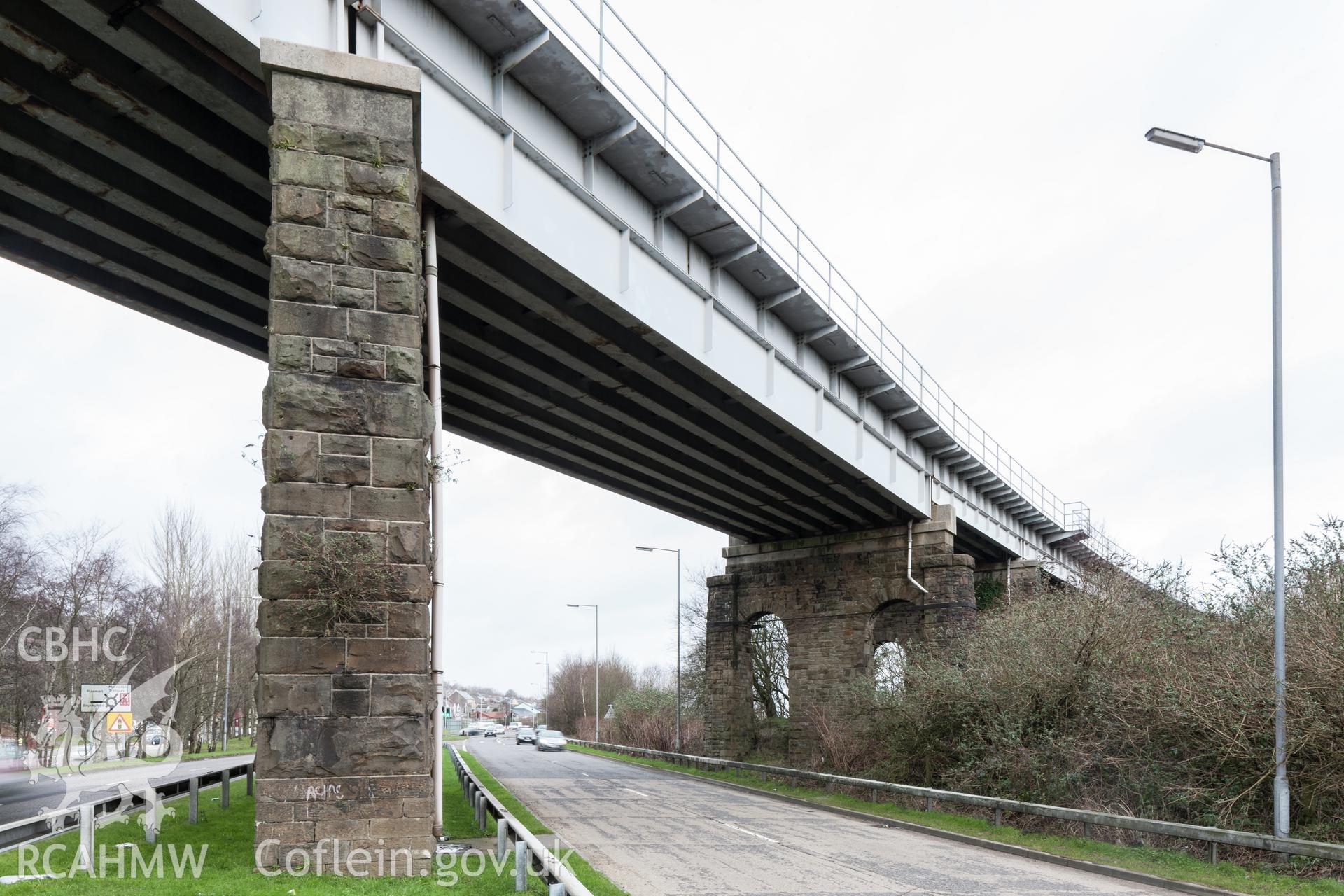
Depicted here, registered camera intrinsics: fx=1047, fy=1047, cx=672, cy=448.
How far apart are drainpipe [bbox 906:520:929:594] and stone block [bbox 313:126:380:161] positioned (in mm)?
24240

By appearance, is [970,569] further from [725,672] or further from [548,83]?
[548,83]

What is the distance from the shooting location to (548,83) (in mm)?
14578

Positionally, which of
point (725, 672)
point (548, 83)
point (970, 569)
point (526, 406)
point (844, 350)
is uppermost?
point (548, 83)

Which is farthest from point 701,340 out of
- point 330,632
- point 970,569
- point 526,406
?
point 970,569

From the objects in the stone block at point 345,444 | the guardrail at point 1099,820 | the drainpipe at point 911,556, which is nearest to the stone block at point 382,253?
the stone block at point 345,444

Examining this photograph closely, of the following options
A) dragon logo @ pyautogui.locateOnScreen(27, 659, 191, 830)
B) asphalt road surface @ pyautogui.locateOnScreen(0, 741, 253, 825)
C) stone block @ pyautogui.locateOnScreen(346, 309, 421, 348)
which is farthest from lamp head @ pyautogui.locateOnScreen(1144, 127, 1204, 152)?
asphalt road surface @ pyautogui.locateOnScreen(0, 741, 253, 825)

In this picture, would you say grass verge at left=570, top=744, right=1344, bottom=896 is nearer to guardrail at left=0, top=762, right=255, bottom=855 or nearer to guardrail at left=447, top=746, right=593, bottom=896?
guardrail at left=447, top=746, right=593, bottom=896

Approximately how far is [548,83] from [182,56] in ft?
17.0

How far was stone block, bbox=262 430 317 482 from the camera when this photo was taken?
9.54m

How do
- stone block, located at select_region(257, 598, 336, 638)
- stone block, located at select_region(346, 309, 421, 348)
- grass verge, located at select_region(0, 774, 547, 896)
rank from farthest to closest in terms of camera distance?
stone block, located at select_region(346, 309, 421, 348), stone block, located at select_region(257, 598, 336, 638), grass verge, located at select_region(0, 774, 547, 896)

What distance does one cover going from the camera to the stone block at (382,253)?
1019 centimetres

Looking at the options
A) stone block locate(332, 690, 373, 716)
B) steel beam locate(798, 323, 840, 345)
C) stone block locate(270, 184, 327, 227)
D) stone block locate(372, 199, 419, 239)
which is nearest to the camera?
stone block locate(332, 690, 373, 716)

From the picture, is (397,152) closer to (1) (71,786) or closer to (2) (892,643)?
(1) (71,786)

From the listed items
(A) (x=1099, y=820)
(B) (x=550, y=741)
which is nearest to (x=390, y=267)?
(A) (x=1099, y=820)
